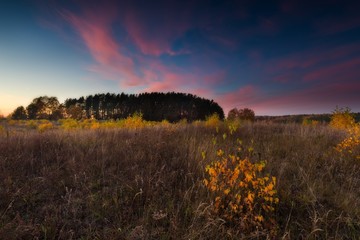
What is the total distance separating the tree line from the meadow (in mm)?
39840

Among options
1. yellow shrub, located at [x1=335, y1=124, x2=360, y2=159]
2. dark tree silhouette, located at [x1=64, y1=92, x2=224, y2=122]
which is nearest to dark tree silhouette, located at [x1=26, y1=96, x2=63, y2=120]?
dark tree silhouette, located at [x1=64, y1=92, x2=224, y2=122]

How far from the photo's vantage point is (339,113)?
1658 cm

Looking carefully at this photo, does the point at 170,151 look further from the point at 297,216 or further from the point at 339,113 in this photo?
the point at 339,113

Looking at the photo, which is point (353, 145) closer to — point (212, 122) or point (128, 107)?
point (212, 122)

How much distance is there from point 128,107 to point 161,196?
6483 centimetres

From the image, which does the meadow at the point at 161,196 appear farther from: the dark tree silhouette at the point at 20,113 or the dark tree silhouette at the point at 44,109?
the dark tree silhouette at the point at 20,113

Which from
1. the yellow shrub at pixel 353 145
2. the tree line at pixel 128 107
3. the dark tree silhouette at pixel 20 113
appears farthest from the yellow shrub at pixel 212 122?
the dark tree silhouette at pixel 20 113

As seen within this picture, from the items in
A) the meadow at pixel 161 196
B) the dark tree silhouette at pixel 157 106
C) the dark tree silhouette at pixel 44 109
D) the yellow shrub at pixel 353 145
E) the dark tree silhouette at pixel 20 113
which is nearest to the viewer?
the meadow at pixel 161 196

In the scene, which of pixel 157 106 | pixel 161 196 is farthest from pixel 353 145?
pixel 157 106

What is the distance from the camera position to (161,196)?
13.5 feet

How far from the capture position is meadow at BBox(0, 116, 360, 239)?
324 cm

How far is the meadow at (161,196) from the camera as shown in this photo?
10.6 feet

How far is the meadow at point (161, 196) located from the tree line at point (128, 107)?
39.8m

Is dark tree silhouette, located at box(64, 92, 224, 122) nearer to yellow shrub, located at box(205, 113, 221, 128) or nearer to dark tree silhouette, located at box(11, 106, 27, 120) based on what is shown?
dark tree silhouette, located at box(11, 106, 27, 120)
